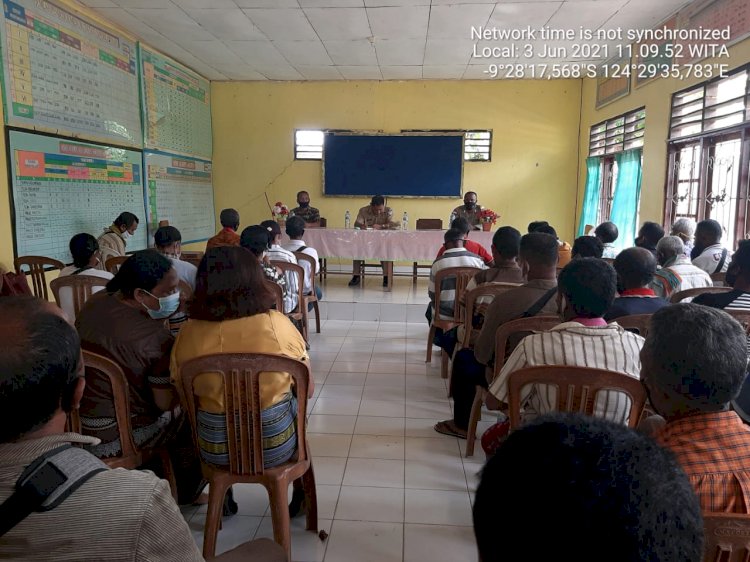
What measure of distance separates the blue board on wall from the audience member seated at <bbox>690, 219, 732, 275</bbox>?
16.5 ft

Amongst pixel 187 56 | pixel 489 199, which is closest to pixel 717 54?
pixel 489 199

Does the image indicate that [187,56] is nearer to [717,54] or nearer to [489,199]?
[489,199]

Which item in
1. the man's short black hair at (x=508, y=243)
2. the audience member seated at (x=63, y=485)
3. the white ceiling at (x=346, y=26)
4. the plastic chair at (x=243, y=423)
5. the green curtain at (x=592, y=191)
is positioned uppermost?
the white ceiling at (x=346, y=26)

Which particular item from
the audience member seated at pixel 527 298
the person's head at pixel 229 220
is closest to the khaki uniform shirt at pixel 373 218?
the person's head at pixel 229 220

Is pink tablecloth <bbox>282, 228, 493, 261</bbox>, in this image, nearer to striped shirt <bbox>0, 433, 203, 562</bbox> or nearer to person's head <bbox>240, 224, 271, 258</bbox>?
person's head <bbox>240, 224, 271, 258</bbox>

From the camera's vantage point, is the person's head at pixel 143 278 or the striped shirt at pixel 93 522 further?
the person's head at pixel 143 278

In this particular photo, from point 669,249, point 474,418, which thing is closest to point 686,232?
point 669,249

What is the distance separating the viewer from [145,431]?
6.21 feet

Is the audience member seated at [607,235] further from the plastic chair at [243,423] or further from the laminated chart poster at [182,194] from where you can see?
the laminated chart poster at [182,194]

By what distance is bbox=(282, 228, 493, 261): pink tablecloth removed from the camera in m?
6.48

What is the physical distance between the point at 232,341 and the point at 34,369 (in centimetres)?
99

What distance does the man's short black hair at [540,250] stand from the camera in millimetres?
2457

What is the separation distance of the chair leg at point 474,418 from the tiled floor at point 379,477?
0.06 metres

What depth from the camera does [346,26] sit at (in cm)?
576
